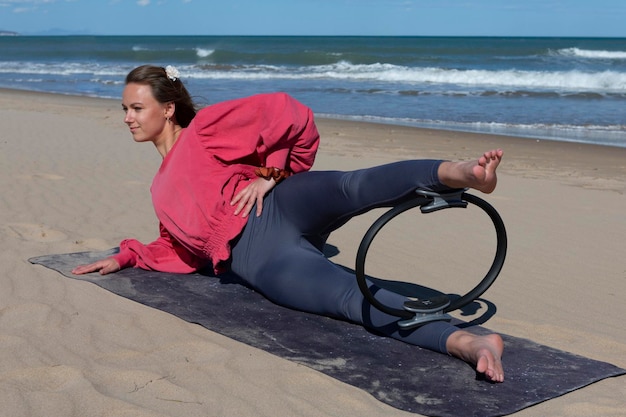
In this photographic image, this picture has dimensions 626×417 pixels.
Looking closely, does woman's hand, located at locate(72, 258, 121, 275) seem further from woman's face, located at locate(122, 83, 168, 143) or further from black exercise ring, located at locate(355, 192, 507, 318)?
black exercise ring, located at locate(355, 192, 507, 318)

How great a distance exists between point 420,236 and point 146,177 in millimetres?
3238

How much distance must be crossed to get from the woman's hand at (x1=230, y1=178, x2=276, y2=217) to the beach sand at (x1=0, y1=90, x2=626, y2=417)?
623 mm

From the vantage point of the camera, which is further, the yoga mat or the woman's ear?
the woman's ear

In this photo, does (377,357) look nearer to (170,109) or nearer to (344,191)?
(344,191)

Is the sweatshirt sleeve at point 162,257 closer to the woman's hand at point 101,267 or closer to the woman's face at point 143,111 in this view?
the woman's hand at point 101,267

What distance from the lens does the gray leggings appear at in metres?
3.54

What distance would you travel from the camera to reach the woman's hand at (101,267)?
4.71m

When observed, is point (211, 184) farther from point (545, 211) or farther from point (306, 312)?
point (545, 211)

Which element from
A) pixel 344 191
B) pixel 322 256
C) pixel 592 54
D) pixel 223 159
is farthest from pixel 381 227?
pixel 592 54

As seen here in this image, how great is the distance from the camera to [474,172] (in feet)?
10.1

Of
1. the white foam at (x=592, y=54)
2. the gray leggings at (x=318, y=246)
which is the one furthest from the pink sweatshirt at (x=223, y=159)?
the white foam at (x=592, y=54)

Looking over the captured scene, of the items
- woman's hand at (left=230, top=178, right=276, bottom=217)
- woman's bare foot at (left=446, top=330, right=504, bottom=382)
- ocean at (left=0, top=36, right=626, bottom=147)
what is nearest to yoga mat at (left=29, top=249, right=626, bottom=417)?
woman's bare foot at (left=446, top=330, right=504, bottom=382)

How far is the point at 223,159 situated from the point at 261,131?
259 mm

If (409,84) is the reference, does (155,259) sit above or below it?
below
